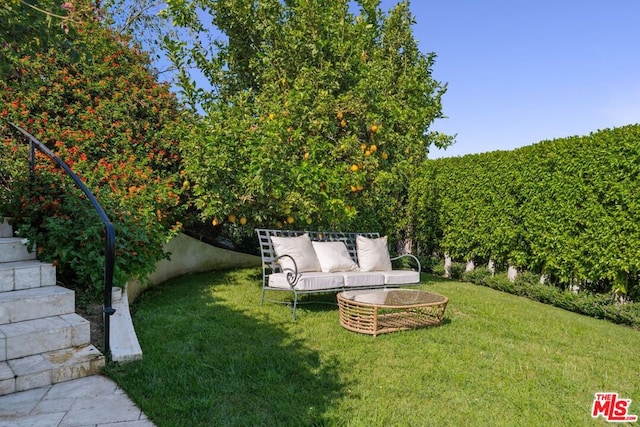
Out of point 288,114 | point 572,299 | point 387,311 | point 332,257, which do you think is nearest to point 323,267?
point 332,257

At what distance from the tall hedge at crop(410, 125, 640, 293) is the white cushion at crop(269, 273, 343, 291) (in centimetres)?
389

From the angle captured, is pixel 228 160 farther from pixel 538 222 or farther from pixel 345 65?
pixel 538 222

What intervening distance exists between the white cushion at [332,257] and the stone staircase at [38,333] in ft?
10.1

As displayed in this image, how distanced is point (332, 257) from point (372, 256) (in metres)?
0.72

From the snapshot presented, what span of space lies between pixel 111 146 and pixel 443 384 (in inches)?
225

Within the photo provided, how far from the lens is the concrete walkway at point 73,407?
2.25 m

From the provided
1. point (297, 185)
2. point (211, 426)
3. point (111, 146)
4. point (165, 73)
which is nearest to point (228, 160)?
point (297, 185)

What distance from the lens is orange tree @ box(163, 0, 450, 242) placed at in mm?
6004

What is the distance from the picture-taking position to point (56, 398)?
2529 mm

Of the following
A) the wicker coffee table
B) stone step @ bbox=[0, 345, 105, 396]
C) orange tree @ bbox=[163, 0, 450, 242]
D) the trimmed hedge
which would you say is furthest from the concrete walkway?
the trimmed hedge

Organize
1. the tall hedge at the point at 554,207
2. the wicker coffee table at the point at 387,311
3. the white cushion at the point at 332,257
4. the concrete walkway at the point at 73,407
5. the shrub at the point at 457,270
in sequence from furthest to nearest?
the shrub at the point at 457,270 < the tall hedge at the point at 554,207 < the white cushion at the point at 332,257 < the wicker coffee table at the point at 387,311 < the concrete walkway at the point at 73,407

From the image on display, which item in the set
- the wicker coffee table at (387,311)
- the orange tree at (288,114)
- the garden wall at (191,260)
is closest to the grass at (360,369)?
A: the wicker coffee table at (387,311)

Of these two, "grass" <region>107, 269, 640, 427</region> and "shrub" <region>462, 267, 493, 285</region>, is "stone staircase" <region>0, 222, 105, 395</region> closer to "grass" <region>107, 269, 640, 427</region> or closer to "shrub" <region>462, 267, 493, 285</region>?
"grass" <region>107, 269, 640, 427</region>

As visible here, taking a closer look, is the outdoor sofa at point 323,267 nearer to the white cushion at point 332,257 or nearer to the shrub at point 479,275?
the white cushion at point 332,257
